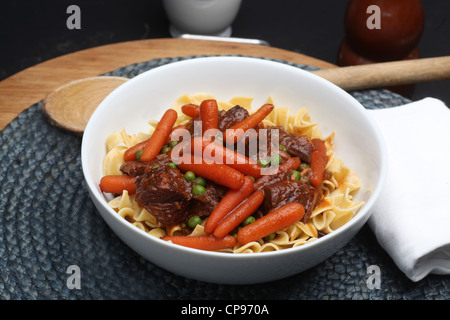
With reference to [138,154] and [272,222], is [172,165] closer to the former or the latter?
[138,154]

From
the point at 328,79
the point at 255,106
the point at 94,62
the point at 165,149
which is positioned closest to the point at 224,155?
the point at 165,149

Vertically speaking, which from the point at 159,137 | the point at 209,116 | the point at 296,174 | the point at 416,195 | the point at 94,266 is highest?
the point at 209,116

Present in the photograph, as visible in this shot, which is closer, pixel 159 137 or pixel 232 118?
pixel 159 137

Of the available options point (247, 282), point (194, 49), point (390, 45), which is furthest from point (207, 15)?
point (247, 282)

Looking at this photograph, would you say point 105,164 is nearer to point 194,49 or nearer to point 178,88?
point 178,88

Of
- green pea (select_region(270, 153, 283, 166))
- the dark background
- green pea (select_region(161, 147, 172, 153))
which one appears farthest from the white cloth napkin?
the dark background

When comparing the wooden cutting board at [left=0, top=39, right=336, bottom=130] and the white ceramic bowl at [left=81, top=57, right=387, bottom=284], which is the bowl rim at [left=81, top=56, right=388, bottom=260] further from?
the wooden cutting board at [left=0, top=39, right=336, bottom=130]

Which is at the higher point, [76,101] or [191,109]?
[191,109]

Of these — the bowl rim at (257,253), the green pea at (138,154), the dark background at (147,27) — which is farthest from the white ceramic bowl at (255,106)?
the dark background at (147,27)
